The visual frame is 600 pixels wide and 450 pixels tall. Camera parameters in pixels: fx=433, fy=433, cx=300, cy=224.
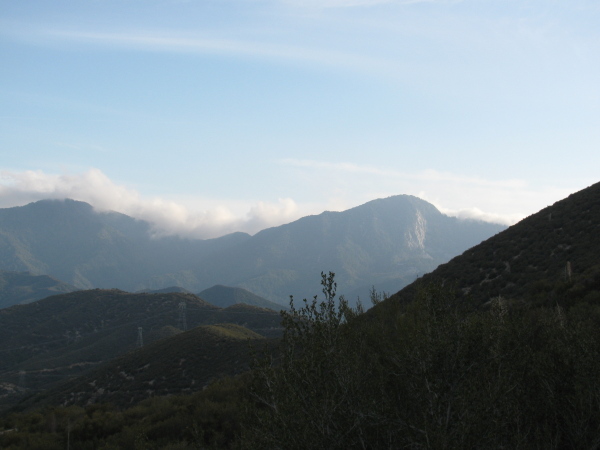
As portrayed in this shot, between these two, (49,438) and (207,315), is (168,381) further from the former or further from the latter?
(207,315)

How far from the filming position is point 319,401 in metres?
9.83

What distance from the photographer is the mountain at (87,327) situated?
97.9m

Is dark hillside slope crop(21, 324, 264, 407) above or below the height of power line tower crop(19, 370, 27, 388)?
above

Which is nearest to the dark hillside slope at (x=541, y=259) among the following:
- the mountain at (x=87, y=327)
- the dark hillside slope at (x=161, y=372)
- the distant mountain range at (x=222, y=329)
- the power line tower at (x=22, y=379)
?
the distant mountain range at (x=222, y=329)

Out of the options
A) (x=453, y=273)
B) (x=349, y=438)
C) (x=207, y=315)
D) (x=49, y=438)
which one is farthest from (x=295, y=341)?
(x=207, y=315)

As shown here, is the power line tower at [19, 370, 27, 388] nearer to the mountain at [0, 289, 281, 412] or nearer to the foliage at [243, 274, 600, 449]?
the mountain at [0, 289, 281, 412]

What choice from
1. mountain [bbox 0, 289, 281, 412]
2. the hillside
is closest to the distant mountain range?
mountain [bbox 0, 289, 281, 412]

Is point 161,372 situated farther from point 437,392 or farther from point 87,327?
point 87,327

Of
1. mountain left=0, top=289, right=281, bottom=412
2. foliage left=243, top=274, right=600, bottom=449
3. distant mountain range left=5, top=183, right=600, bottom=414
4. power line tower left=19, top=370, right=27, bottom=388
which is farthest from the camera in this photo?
mountain left=0, top=289, right=281, bottom=412

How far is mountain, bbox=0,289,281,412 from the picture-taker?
321 feet

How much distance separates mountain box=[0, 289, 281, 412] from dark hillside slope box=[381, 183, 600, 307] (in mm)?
76058

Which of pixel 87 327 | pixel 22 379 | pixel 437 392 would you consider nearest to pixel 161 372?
pixel 22 379

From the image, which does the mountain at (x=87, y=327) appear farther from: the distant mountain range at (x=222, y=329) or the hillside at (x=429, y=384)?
the hillside at (x=429, y=384)

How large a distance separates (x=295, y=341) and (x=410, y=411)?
11.3 ft
